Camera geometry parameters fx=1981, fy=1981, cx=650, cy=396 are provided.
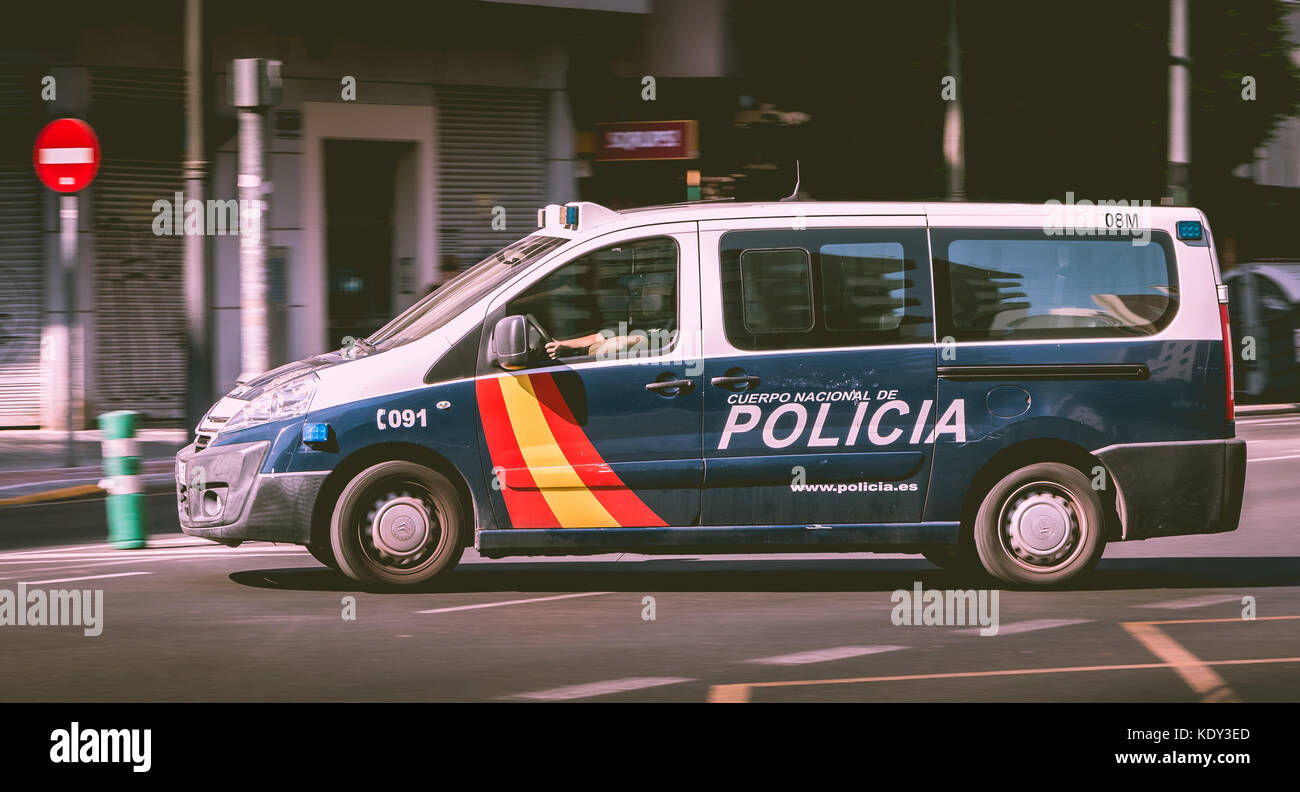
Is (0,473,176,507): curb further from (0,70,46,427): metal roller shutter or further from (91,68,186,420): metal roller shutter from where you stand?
(91,68,186,420): metal roller shutter

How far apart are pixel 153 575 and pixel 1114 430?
16.8 ft

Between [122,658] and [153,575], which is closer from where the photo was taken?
[122,658]

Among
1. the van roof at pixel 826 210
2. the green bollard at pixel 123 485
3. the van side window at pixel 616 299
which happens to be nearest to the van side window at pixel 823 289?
the van roof at pixel 826 210

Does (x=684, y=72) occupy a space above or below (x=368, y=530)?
above

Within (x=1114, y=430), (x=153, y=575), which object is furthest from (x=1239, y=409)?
(x=153, y=575)

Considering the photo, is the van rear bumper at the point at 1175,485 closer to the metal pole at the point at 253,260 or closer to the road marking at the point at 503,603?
the road marking at the point at 503,603

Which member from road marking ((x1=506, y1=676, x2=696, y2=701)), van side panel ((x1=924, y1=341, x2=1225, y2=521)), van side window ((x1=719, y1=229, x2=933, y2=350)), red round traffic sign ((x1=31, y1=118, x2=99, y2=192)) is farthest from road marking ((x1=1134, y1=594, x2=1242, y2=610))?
red round traffic sign ((x1=31, y1=118, x2=99, y2=192))

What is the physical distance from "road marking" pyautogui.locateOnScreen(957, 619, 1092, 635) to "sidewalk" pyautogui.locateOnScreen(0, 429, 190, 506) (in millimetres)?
9084

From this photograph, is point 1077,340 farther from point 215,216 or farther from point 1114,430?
point 215,216

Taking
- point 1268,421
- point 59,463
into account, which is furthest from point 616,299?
point 1268,421

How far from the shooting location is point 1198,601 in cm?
972

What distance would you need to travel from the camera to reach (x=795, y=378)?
31.8 feet

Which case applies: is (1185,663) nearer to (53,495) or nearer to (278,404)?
(278,404)
